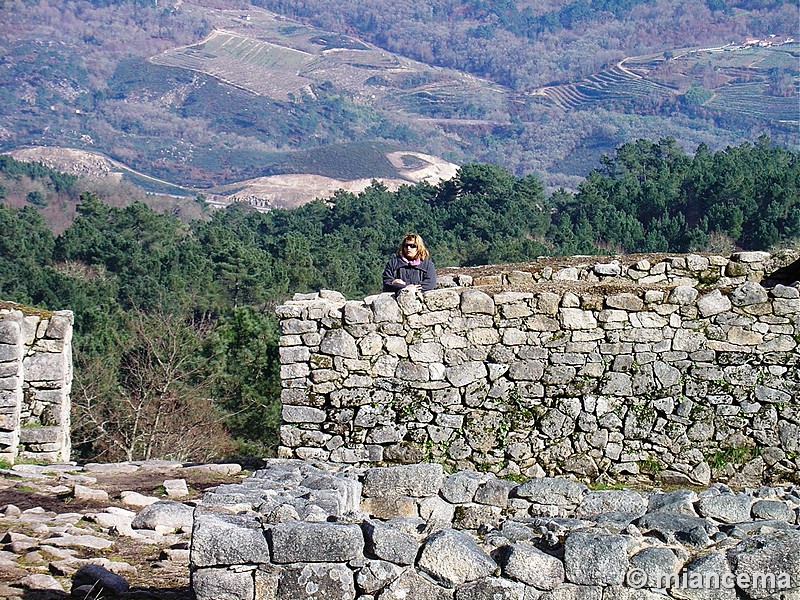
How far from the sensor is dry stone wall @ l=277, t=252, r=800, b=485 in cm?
1141

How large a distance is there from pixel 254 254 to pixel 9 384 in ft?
129

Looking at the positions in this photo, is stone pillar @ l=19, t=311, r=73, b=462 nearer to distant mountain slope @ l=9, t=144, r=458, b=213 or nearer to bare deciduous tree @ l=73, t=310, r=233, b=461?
bare deciduous tree @ l=73, t=310, r=233, b=461

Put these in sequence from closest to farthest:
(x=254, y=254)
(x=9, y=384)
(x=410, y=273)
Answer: (x=410, y=273), (x=9, y=384), (x=254, y=254)

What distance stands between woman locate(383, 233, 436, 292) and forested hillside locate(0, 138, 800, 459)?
15.8 meters

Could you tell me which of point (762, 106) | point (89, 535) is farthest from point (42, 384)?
point (762, 106)

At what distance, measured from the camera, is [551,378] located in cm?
1151

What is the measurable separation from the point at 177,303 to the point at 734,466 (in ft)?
125

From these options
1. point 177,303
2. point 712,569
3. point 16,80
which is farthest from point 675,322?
point 16,80

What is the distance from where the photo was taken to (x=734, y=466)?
11.3 m

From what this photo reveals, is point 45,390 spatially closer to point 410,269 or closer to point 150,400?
point 410,269

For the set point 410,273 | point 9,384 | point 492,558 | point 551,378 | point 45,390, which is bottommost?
point 45,390

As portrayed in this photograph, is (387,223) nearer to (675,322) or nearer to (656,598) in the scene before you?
(675,322)

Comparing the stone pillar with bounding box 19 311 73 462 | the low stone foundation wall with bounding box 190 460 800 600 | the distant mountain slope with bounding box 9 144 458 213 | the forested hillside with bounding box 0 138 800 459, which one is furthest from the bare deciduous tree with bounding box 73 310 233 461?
the distant mountain slope with bounding box 9 144 458 213

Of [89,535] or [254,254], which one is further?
[254,254]
